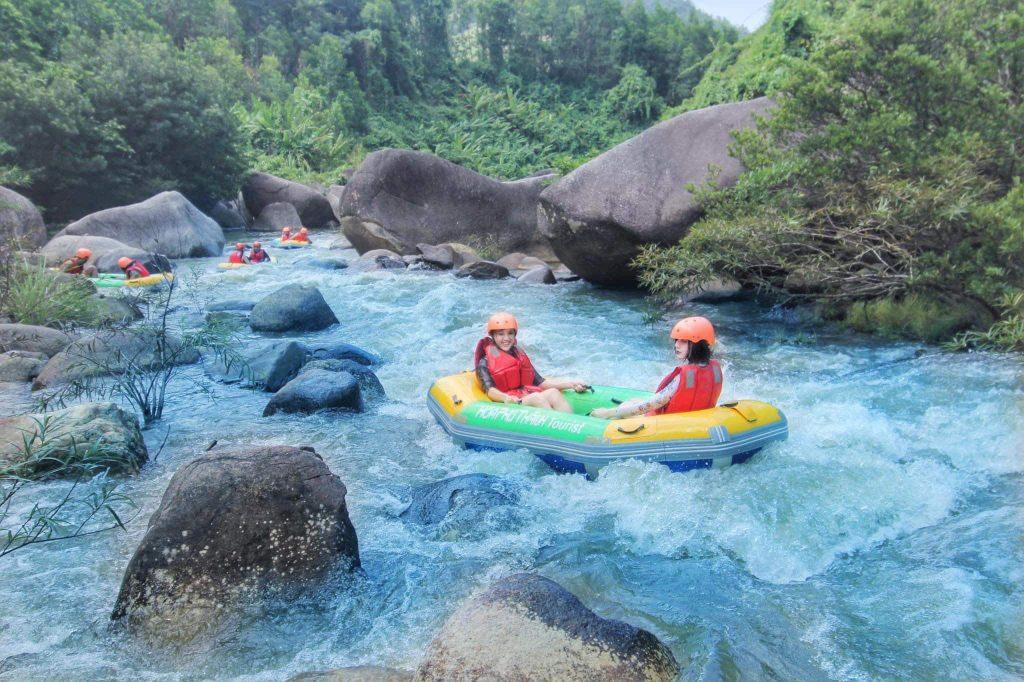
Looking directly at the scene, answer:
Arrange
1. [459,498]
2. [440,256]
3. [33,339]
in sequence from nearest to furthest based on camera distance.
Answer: [459,498] → [33,339] → [440,256]

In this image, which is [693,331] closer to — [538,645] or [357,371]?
[538,645]

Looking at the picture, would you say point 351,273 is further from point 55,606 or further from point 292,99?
point 292,99

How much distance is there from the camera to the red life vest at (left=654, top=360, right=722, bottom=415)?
5.14 meters

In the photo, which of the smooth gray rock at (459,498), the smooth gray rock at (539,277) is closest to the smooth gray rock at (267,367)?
the smooth gray rock at (459,498)

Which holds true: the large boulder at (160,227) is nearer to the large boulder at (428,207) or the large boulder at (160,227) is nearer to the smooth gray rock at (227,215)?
the large boulder at (428,207)

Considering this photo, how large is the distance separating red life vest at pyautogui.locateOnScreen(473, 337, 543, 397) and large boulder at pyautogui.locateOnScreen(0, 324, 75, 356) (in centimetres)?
460

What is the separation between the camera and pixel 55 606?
3.57 m

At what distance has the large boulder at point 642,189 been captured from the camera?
1004cm

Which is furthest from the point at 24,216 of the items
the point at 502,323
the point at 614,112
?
the point at 614,112

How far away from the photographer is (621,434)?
16.3 ft

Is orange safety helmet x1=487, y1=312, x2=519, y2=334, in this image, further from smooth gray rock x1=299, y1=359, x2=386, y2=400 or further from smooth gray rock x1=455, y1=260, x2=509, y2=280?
smooth gray rock x1=455, y1=260, x2=509, y2=280

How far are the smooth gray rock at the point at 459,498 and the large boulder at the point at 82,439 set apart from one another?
193 cm

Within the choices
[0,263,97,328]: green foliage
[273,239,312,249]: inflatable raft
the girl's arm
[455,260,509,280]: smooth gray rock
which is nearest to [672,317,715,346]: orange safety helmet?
the girl's arm

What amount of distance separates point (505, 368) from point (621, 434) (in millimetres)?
1399
